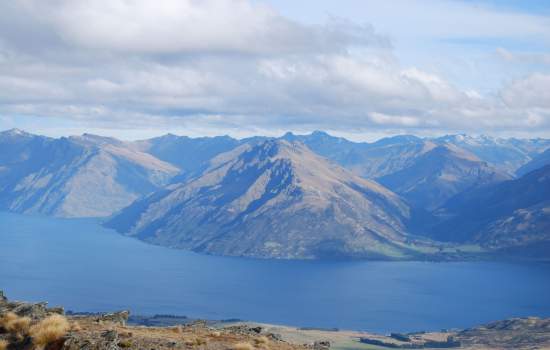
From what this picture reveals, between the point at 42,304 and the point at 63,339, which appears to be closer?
the point at 63,339

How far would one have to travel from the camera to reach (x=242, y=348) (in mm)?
36844

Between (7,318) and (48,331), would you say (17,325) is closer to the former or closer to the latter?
(7,318)

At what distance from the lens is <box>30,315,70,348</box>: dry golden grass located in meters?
34.7

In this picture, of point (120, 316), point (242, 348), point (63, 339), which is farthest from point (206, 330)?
point (63, 339)

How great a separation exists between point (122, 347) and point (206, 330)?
1363cm

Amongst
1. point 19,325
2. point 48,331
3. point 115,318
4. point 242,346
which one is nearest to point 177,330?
point 115,318

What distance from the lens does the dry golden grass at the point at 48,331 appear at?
1367 inches

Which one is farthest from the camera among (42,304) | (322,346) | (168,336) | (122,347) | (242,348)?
(322,346)

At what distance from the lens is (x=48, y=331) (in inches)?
1377

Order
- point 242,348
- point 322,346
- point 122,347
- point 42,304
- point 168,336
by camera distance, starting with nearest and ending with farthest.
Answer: point 122,347 < point 242,348 < point 168,336 < point 42,304 < point 322,346

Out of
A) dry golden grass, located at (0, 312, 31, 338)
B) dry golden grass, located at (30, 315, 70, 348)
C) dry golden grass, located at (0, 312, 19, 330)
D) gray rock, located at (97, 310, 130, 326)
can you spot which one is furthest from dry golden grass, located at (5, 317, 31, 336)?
gray rock, located at (97, 310, 130, 326)

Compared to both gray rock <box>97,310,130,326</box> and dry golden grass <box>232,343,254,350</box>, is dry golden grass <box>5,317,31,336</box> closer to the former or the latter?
gray rock <box>97,310,130,326</box>

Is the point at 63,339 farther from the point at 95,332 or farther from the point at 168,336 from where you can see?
the point at 168,336

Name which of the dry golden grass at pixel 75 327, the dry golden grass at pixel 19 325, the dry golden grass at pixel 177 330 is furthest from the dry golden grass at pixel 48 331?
the dry golden grass at pixel 177 330
